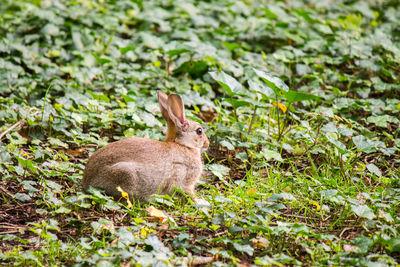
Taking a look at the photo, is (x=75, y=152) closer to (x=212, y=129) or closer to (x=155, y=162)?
(x=155, y=162)

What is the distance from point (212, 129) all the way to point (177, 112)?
2.64 ft

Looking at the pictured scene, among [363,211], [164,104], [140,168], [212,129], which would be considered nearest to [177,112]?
[164,104]

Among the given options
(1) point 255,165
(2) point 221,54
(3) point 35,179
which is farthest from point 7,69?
(1) point 255,165

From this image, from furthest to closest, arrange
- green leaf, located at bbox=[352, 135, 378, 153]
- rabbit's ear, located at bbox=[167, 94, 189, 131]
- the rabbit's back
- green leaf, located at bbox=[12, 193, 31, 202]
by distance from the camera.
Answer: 1. rabbit's ear, located at bbox=[167, 94, 189, 131]
2. green leaf, located at bbox=[352, 135, 378, 153]
3. the rabbit's back
4. green leaf, located at bbox=[12, 193, 31, 202]

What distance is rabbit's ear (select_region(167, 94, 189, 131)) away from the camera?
5598 mm

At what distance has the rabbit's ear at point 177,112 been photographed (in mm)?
5598

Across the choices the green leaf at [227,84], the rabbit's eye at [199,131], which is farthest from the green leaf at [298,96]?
the rabbit's eye at [199,131]

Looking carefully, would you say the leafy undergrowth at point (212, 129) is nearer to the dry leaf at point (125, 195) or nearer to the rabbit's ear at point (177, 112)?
the dry leaf at point (125, 195)

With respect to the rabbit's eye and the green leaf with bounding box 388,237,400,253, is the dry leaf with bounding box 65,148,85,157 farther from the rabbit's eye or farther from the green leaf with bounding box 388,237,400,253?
the green leaf with bounding box 388,237,400,253

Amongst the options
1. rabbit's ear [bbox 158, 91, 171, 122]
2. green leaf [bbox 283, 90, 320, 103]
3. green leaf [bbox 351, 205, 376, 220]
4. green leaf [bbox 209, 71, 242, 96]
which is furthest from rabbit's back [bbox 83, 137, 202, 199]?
green leaf [bbox 351, 205, 376, 220]

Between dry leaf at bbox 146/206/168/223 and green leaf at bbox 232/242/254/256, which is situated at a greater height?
green leaf at bbox 232/242/254/256

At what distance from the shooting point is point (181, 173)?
5285mm

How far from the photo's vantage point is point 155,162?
5.02 m

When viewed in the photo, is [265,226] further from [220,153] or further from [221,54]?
[221,54]
